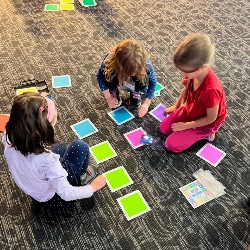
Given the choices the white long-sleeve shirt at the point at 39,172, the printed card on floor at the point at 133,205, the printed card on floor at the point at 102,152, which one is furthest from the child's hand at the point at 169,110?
the white long-sleeve shirt at the point at 39,172

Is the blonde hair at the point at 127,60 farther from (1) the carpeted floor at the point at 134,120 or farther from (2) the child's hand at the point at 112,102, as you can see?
(1) the carpeted floor at the point at 134,120

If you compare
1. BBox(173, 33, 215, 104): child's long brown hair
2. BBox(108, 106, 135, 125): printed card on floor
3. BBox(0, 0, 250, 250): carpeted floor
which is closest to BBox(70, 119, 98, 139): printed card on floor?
BBox(0, 0, 250, 250): carpeted floor

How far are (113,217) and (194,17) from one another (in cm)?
274

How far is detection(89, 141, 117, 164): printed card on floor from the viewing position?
245cm

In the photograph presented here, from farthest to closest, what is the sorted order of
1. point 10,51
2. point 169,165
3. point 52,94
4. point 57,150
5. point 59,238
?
point 10,51 → point 52,94 → point 169,165 → point 57,150 → point 59,238

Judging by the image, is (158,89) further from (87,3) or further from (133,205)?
(87,3)

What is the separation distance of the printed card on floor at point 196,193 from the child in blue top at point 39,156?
598mm

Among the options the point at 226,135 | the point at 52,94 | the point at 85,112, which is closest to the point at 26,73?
the point at 52,94

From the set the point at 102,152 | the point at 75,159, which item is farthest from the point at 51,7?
the point at 75,159

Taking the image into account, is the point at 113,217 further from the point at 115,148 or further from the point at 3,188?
the point at 3,188

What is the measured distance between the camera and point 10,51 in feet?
10.9

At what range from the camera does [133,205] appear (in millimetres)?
2186

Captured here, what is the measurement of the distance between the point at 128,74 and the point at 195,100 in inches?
20.0

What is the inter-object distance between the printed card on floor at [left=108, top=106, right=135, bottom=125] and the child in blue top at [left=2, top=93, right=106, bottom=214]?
0.66 metres
